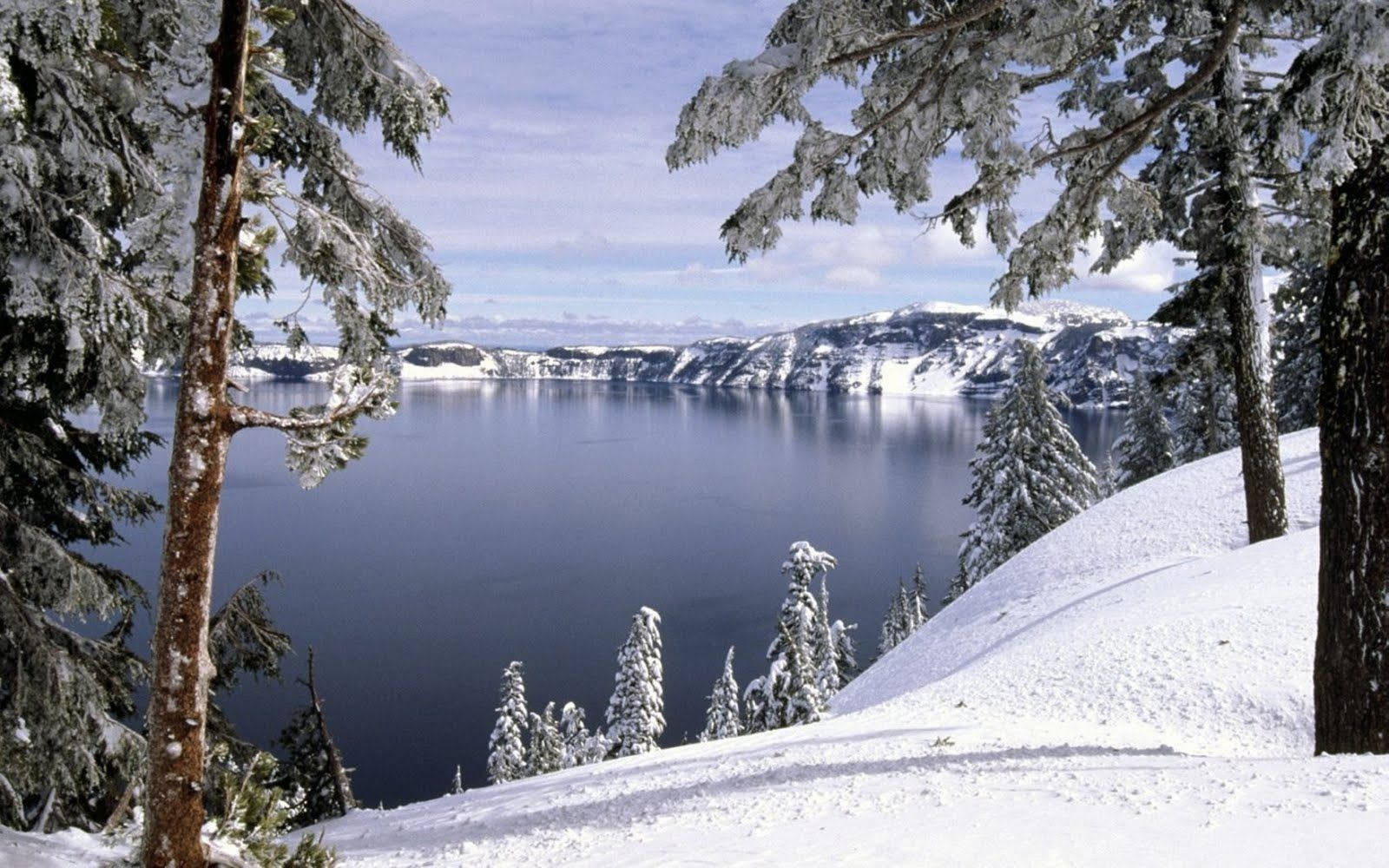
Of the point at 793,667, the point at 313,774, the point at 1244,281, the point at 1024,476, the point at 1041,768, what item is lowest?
the point at 793,667

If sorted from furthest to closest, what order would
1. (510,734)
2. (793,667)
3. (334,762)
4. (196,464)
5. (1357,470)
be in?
1. (510,734)
2. (793,667)
3. (334,762)
4. (1357,470)
5. (196,464)

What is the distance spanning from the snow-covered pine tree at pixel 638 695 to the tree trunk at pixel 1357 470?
25.9m

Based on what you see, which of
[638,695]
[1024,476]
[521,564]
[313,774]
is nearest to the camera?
[313,774]

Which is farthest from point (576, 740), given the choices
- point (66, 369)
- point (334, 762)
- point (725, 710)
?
point (66, 369)

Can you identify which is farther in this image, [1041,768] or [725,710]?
[725,710]

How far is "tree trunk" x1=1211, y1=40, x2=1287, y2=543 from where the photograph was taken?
1036cm

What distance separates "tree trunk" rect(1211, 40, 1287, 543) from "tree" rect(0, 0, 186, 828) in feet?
38.2

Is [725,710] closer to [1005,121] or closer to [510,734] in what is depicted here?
[510,734]

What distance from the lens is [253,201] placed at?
3.75 m

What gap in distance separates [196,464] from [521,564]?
5561cm

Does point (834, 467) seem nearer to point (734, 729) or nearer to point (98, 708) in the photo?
point (734, 729)

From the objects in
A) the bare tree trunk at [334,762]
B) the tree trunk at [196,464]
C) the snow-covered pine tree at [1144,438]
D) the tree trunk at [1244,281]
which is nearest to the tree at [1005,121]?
the tree trunk at [1244,281]

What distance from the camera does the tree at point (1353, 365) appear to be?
4.71m

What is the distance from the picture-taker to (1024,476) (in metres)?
26.9
